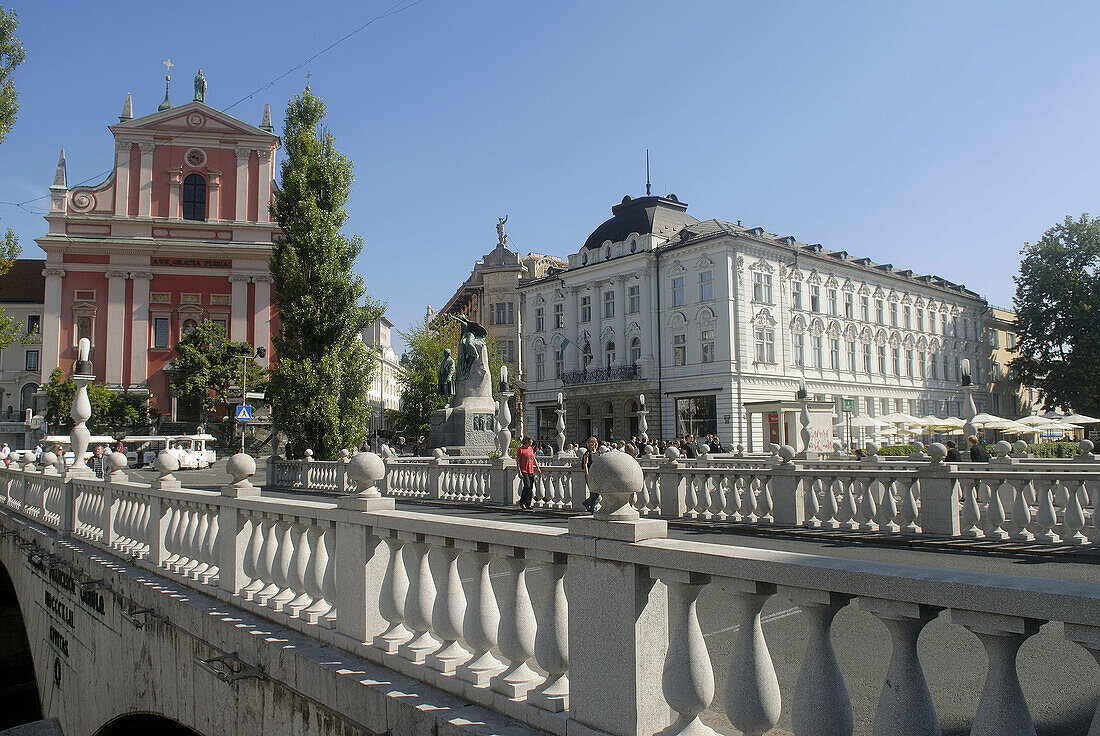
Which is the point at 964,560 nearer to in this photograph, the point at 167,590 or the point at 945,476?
the point at 945,476

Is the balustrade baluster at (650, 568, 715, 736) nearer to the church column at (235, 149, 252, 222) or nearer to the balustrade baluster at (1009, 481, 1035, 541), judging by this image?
the balustrade baluster at (1009, 481, 1035, 541)

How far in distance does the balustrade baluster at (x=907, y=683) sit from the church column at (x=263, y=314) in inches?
1974

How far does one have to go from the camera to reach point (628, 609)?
3000 millimetres

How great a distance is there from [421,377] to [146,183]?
2204 cm

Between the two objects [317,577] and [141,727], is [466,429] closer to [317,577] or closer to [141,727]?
[141,727]

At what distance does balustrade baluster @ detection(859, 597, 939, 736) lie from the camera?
2.26m

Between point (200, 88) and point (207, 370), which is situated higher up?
point (200, 88)

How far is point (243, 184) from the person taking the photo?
5012 cm

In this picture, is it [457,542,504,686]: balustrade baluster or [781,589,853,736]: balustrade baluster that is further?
[457,542,504,686]: balustrade baluster

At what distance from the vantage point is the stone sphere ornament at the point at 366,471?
4.56 meters

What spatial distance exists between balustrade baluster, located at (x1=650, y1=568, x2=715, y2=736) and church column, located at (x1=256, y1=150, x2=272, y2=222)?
52.2 meters

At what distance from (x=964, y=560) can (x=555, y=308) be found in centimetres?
5115

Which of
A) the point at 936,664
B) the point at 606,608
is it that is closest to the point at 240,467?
the point at 606,608

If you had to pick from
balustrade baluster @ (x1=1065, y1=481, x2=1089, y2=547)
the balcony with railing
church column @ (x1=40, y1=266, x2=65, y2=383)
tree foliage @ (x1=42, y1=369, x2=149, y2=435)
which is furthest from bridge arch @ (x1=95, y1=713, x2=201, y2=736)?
church column @ (x1=40, y1=266, x2=65, y2=383)
